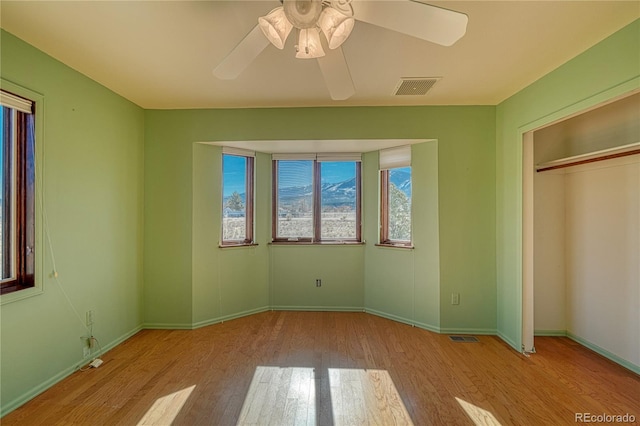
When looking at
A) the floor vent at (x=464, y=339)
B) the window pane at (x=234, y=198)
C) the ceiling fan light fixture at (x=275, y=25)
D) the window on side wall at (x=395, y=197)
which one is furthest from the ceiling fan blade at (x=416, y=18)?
the floor vent at (x=464, y=339)

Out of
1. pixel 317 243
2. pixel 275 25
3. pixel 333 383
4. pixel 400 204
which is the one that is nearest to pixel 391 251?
pixel 400 204

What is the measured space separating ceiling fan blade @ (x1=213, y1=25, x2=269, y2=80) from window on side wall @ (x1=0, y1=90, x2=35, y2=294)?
1558 mm

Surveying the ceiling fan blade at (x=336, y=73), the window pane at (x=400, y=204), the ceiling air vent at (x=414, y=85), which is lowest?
the window pane at (x=400, y=204)

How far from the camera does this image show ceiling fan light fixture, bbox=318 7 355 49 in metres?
1.23

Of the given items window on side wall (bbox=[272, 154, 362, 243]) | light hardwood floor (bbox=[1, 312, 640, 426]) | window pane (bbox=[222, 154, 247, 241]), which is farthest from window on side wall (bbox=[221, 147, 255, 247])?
light hardwood floor (bbox=[1, 312, 640, 426])

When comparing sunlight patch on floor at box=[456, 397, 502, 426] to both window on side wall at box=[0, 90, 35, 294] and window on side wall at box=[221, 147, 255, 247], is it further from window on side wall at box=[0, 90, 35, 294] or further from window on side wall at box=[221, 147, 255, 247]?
window on side wall at box=[0, 90, 35, 294]

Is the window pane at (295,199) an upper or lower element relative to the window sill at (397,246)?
upper

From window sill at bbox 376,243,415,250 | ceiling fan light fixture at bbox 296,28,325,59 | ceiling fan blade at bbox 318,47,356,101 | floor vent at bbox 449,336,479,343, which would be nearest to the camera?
ceiling fan light fixture at bbox 296,28,325,59

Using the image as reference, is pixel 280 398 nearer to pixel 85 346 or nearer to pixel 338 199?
pixel 85 346

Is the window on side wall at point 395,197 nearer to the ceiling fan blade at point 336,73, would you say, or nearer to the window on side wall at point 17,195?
the ceiling fan blade at point 336,73

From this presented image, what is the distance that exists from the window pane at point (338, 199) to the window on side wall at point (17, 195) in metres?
2.82

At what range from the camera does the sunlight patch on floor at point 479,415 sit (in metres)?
1.75

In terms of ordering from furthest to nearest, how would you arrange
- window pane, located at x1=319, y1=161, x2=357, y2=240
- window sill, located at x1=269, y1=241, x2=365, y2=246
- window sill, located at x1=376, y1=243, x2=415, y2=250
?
1. window pane, located at x1=319, y1=161, x2=357, y2=240
2. window sill, located at x1=269, y1=241, x2=365, y2=246
3. window sill, located at x1=376, y1=243, x2=415, y2=250

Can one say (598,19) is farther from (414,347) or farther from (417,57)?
(414,347)
